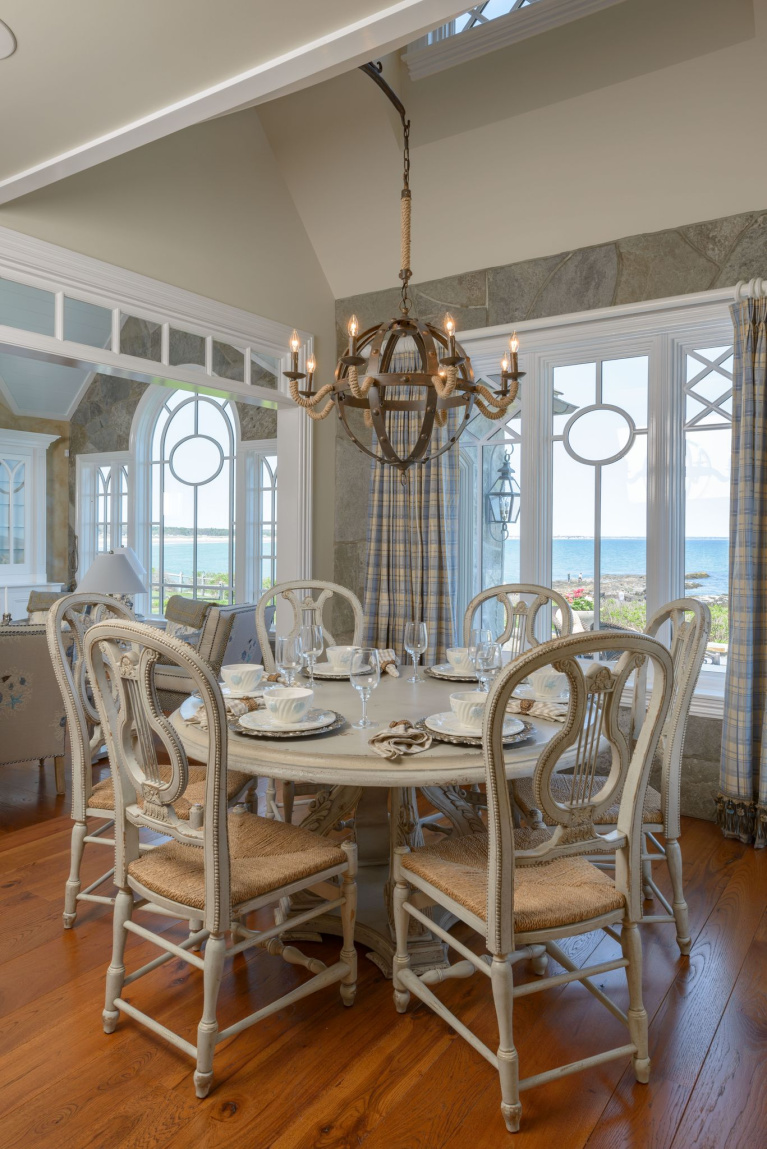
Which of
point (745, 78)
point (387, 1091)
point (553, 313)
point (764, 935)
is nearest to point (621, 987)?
point (764, 935)

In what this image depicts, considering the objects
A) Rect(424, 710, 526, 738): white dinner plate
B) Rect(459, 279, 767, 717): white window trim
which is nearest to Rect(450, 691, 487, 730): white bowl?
Rect(424, 710, 526, 738): white dinner plate

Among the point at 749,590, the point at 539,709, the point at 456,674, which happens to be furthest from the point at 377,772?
the point at 749,590

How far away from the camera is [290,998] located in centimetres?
177

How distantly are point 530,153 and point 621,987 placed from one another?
11.3ft

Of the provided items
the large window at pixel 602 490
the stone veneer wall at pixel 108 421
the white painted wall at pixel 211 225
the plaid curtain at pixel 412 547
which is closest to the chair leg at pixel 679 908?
the large window at pixel 602 490

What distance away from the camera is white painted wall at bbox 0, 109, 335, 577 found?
3.23m

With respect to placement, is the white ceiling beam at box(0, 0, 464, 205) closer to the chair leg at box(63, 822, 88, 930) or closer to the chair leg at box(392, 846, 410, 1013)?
the chair leg at box(392, 846, 410, 1013)

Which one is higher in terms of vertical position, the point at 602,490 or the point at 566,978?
the point at 602,490

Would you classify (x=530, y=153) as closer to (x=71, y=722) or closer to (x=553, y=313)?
(x=553, y=313)

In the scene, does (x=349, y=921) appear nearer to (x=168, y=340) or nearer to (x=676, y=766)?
(x=676, y=766)

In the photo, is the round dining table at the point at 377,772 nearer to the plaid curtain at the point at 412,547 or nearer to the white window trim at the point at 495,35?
the plaid curtain at the point at 412,547

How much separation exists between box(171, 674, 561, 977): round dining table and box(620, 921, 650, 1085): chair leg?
416 mm

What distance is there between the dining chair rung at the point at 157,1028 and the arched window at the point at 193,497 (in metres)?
5.11

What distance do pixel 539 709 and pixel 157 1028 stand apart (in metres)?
1.23
